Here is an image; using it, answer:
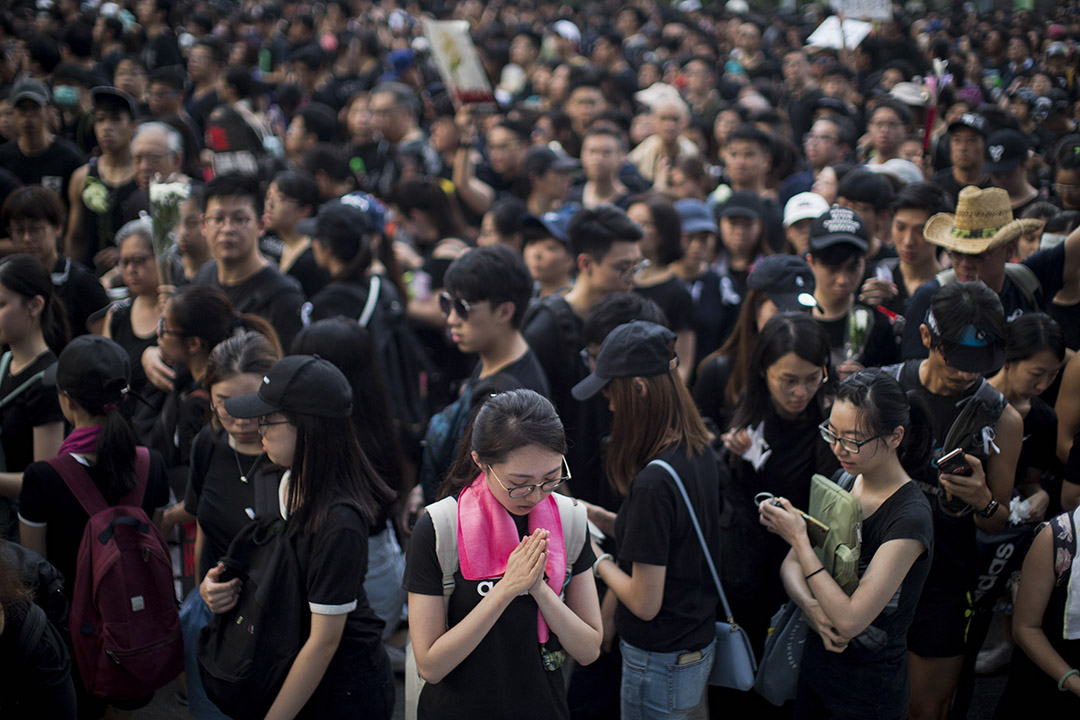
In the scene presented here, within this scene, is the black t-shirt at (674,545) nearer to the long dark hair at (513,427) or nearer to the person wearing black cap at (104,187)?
the long dark hair at (513,427)

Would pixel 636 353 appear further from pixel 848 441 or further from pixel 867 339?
pixel 867 339

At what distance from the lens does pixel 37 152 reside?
6586 millimetres

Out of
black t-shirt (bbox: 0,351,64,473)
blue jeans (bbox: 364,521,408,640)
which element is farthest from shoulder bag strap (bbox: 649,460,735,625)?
black t-shirt (bbox: 0,351,64,473)

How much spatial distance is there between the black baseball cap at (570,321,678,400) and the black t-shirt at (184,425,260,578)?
1.21 metres

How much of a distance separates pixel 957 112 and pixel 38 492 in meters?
7.65

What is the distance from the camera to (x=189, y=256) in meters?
5.38

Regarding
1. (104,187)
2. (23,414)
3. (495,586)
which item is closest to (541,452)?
(495,586)

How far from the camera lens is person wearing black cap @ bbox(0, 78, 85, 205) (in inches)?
253

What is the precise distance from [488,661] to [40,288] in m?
2.92

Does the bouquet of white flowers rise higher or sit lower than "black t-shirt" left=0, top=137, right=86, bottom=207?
higher

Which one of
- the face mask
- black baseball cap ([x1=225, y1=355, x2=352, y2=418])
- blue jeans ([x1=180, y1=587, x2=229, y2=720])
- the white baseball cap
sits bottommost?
the face mask

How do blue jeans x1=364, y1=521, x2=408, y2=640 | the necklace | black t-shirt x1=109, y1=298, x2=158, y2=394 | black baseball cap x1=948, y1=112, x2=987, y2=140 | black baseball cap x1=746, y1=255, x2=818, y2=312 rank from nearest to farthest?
the necklace < blue jeans x1=364, y1=521, x2=408, y2=640 < black baseball cap x1=746, y1=255, x2=818, y2=312 < black t-shirt x1=109, y1=298, x2=158, y2=394 < black baseball cap x1=948, y1=112, x2=987, y2=140

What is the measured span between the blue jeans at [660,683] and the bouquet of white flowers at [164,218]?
3.22 m

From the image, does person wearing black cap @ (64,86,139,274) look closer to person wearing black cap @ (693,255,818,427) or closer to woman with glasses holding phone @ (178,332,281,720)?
woman with glasses holding phone @ (178,332,281,720)
